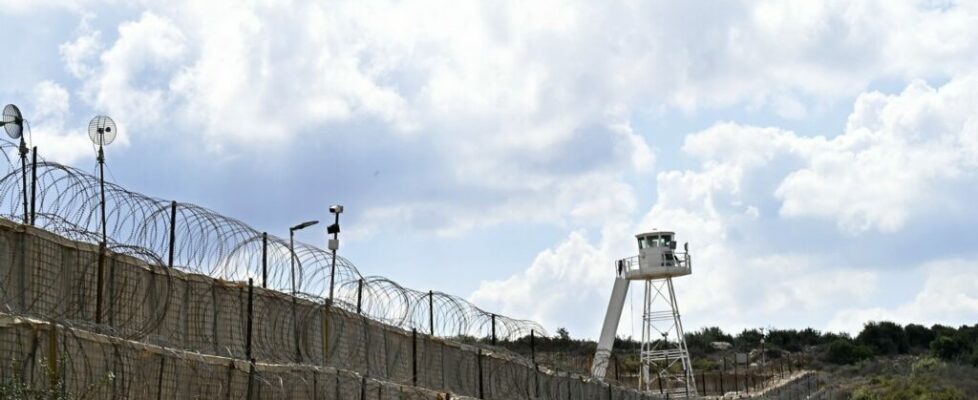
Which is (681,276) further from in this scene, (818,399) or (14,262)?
(14,262)

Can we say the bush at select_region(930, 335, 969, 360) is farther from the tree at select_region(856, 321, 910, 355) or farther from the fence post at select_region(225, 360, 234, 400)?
the fence post at select_region(225, 360, 234, 400)

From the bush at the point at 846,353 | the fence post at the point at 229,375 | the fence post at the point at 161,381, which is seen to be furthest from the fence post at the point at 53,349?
the bush at the point at 846,353

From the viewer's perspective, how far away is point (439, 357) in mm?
24875

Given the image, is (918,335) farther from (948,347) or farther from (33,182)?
(33,182)

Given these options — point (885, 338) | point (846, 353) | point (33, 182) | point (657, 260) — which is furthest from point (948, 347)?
point (33, 182)

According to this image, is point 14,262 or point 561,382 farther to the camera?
point 561,382

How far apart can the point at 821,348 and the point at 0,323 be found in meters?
82.1

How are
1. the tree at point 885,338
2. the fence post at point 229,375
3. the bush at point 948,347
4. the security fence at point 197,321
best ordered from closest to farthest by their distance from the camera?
Answer: the security fence at point 197,321
the fence post at point 229,375
the bush at point 948,347
the tree at point 885,338

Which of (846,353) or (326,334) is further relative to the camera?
(846,353)

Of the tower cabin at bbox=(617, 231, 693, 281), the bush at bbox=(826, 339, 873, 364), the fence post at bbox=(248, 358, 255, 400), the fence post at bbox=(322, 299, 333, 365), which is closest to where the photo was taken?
the fence post at bbox=(248, 358, 255, 400)

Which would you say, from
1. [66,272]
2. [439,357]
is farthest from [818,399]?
[66,272]

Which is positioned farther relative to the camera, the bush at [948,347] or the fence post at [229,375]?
the bush at [948,347]

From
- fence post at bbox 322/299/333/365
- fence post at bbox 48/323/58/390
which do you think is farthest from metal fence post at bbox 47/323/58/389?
fence post at bbox 322/299/333/365

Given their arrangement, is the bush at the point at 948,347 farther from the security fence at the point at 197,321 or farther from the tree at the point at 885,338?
the security fence at the point at 197,321
